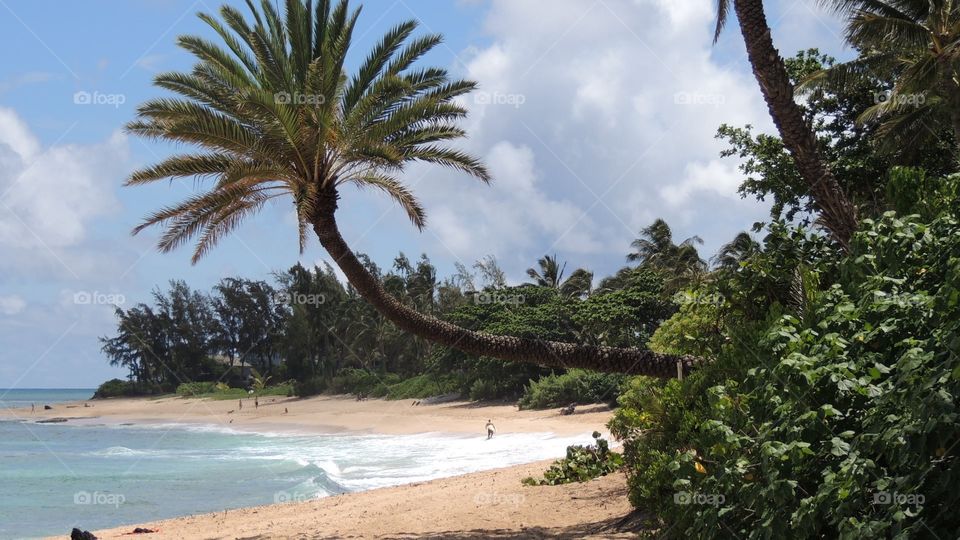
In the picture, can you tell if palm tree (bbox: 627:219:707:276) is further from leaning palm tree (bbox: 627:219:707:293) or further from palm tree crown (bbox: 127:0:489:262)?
palm tree crown (bbox: 127:0:489:262)

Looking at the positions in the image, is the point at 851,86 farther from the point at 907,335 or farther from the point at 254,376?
the point at 254,376

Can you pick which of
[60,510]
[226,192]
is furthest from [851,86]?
[60,510]

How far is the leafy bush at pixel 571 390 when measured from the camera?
3838cm

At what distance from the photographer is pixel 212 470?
30.7 metres

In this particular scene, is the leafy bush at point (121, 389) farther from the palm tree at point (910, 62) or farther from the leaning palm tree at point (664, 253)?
the palm tree at point (910, 62)

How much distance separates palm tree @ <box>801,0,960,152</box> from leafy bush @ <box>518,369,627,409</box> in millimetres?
20577

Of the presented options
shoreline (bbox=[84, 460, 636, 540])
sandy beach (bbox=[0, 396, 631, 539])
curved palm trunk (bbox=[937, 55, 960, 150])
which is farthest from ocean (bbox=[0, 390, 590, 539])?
curved palm trunk (bbox=[937, 55, 960, 150])

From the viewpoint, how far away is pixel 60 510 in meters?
23.3

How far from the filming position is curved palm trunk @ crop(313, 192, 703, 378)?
9.95 metres

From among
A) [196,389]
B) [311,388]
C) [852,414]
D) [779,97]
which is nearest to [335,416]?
[311,388]

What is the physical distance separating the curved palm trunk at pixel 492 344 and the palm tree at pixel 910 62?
448 inches

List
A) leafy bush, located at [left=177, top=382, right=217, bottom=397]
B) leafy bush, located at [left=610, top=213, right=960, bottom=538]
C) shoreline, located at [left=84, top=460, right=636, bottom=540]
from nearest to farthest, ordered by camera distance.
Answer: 1. leafy bush, located at [left=610, top=213, right=960, bottom=538]
2. shoreline, located at [left=84, top=460, right=636, bottom=540]
3. leafy bush, located at [left=177, top=382, right=217, bottom=397]

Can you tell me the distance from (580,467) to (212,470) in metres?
20.5

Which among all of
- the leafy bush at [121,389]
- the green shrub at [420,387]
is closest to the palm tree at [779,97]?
the green shrub at [420,387]
